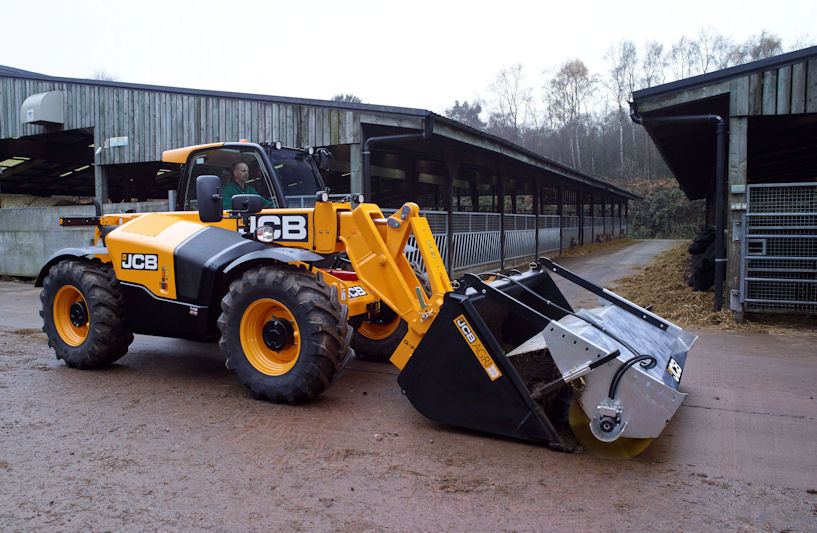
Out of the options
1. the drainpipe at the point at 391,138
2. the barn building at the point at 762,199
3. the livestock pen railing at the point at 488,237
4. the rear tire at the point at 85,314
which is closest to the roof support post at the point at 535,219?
the livestock pen railing at the point at 488,237

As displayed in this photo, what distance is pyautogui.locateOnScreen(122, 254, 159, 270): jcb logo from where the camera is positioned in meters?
5.70

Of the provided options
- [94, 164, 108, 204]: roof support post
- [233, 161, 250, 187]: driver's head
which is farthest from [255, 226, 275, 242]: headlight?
[94, 164, 108, 204]: roof support post

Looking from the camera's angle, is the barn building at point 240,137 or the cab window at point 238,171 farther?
the barn building at point 240,137

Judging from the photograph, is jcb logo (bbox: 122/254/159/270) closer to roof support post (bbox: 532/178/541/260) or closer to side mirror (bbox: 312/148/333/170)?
side mirror (bbox: 312/148/333/170)

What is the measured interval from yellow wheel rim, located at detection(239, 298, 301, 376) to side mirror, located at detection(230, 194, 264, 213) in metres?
0.88

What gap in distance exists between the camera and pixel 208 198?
5234 millimetres

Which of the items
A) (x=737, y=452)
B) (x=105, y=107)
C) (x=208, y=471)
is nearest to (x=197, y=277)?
(x=208, y=471)

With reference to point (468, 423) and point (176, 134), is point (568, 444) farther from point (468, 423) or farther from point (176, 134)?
point (176, 134)

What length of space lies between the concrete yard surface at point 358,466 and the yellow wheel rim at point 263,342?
0.32 m

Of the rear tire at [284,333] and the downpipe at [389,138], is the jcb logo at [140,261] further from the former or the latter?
the downpipe at [389,138]

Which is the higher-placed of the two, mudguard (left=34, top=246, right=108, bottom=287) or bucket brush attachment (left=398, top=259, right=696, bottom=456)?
mudguard (left=34, top=246, right=108, bottom=287)

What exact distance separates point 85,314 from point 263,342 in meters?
2.41

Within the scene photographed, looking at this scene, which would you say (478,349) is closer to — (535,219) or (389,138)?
(389,138)

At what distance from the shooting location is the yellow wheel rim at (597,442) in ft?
12.7
